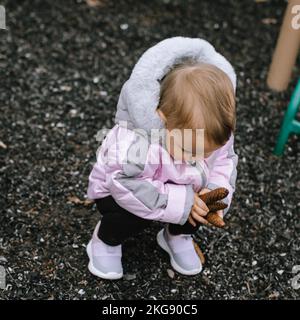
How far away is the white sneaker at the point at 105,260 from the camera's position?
2.07m

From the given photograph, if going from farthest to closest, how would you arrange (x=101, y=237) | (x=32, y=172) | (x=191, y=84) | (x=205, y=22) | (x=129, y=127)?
(x=205, y=22) → (x=32, y=172) → (x=101, y=237) → (x=129, y=127) → (x=191, y=84)

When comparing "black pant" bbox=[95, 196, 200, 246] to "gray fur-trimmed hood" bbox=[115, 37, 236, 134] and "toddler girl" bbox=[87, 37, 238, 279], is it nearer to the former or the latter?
"toddler girl" bbox=[87, 37, 238, 279]

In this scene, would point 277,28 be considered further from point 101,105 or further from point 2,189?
point 2,189

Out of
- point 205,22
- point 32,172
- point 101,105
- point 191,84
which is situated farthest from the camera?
point 205,22

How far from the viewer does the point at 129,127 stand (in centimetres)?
180

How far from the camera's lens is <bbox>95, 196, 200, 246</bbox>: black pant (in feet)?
6.27

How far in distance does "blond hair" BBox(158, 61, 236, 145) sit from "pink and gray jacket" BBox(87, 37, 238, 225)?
89 mm

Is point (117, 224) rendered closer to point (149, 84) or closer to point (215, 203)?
point (215, 203)

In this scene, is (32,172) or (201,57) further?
(32,172)

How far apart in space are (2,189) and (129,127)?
0.77 metres

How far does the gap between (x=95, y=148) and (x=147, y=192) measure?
0.82 m

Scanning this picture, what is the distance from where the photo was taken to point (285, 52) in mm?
2840

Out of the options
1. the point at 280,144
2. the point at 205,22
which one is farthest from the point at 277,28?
the point at 280,144
